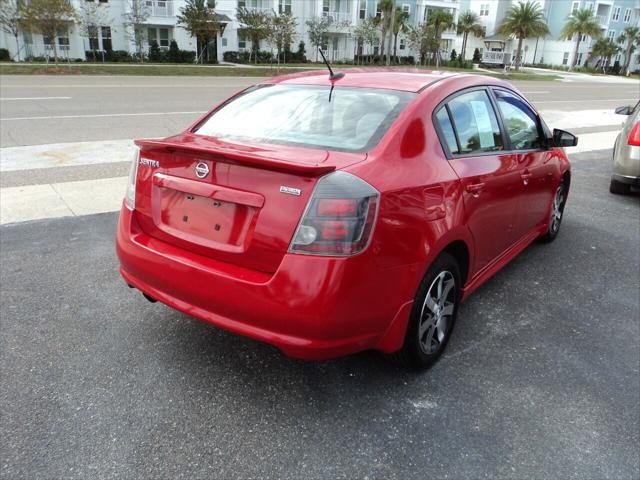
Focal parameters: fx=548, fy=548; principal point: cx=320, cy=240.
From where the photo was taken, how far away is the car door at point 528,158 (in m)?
3.99

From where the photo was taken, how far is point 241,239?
2568 millimetres

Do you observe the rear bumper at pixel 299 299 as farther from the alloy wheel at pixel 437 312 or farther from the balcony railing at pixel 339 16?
the balcony railing at pixel 339 16

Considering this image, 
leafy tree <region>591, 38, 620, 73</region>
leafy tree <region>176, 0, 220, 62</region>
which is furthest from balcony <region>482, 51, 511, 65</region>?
leafy tree <region>176, 0, 220, 62</region>

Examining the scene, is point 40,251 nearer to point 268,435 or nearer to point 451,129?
point 268,435

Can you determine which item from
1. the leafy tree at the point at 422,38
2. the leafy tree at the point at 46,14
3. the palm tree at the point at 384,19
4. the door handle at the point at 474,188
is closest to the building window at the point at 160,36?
the leafy tree at the point at 46,14

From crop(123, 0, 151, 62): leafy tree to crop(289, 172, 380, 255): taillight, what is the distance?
1660 inches

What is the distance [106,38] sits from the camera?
42188mm

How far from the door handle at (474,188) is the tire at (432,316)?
405 millimetres

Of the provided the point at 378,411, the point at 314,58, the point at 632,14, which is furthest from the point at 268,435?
the point at 632,14

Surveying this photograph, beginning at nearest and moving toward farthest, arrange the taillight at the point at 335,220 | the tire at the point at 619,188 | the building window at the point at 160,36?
1. the taillight at the point at 335,220
2. the tire at the point at 619,188
3. the building window at the point at 160,36

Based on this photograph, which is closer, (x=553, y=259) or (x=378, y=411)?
(x=378, y=411)

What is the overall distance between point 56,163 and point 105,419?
5.92 meters

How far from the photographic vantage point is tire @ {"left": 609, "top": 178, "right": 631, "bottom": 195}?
7594mm

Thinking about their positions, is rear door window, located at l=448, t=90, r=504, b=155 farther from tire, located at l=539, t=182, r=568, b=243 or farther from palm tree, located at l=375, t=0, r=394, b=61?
palm tree, located at l=375, t=0, r=394, b=61
